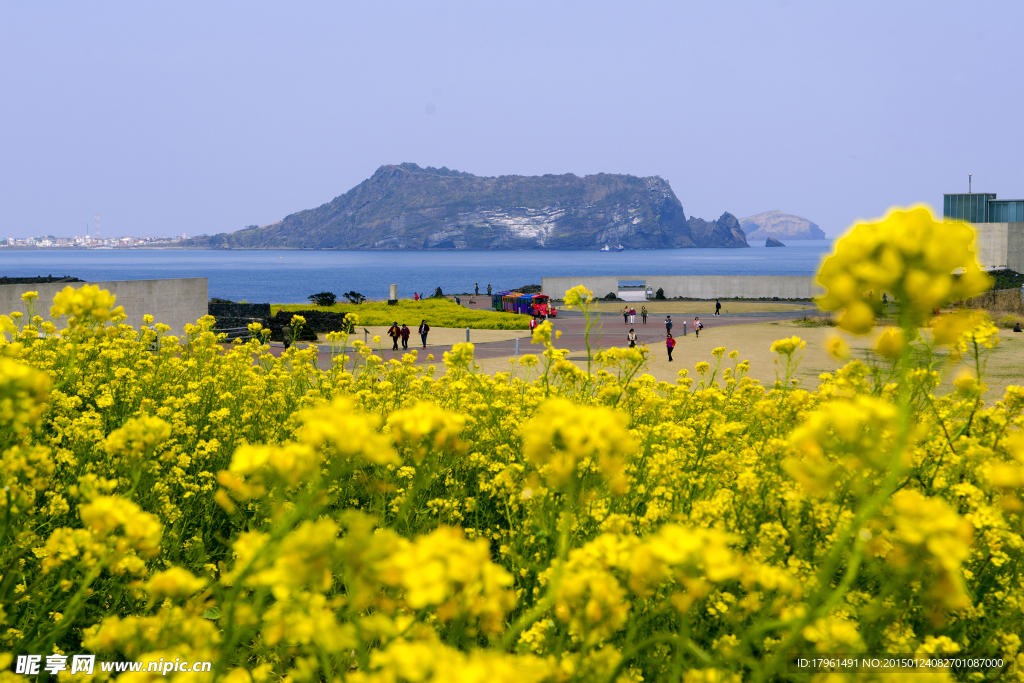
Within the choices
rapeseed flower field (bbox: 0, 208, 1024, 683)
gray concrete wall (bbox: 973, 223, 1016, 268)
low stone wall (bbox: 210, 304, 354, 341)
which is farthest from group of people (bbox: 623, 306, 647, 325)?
gray concrete wall (bbox: 973, 223, 1016, 268)

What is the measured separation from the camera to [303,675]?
4.21ft

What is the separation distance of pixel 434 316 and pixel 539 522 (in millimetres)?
32983

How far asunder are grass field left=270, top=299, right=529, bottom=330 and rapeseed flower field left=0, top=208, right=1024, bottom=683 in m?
25.0

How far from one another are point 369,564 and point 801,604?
1.42 m

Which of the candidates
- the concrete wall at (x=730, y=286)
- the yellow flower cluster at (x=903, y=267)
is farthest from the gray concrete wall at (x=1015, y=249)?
the yellow flower cluster at (x=903, y=267)

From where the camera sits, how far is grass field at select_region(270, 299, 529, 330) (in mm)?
32688

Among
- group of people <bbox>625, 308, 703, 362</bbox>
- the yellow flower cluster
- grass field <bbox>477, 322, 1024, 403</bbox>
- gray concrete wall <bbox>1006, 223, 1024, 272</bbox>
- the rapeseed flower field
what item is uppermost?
gray concrete wall <bbox>1006, 223, 1024, 272</bbox>

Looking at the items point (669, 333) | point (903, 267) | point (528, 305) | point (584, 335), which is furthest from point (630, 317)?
point (903, 267)

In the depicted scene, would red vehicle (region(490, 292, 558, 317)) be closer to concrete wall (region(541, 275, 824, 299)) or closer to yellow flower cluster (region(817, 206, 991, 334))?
concrete wall (region(541, 275, 824, 299))

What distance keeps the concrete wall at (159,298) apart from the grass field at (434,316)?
1035 centimetres

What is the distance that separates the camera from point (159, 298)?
19.2m

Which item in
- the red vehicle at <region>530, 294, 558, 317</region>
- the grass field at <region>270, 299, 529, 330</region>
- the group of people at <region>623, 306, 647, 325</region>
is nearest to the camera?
the grass field at <region>270, 299, 529, 330</region>

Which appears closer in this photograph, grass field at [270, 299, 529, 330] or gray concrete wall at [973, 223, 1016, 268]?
grass field at [270, 299, 529, 330]

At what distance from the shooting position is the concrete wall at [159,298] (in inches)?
696
